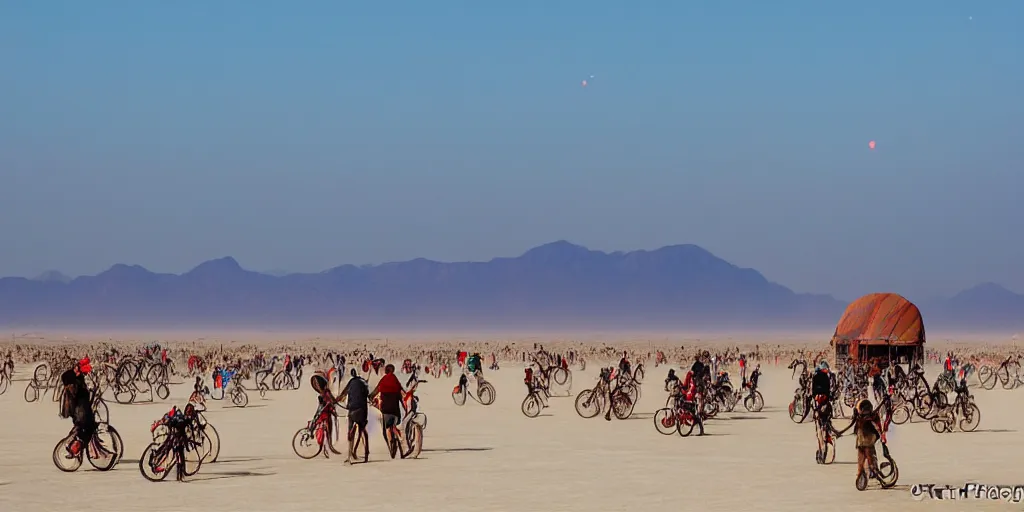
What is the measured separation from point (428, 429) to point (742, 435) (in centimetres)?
771

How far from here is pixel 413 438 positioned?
24.8 meters

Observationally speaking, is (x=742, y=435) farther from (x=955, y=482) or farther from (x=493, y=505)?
(x=493, y=505)

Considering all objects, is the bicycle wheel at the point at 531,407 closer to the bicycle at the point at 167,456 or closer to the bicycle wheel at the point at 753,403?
the bicycle wheel at the point at 753,403

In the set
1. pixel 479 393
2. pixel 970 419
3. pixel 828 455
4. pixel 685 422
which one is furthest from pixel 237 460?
pixel 970 419

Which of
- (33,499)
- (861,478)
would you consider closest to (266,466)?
(33,499)

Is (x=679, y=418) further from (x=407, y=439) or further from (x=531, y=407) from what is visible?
(x=407, y=439)

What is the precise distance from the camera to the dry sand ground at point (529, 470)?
1897 centimetres

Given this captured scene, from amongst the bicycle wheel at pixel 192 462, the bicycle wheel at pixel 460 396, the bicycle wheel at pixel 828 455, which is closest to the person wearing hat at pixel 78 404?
the bicycle wheel at pixel 192 462

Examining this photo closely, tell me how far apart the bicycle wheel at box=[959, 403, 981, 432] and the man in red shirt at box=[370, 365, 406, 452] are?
15.6 metres

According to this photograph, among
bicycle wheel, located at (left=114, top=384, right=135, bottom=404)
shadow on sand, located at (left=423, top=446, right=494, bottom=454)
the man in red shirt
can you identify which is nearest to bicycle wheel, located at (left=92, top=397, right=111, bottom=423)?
the man in red shirt

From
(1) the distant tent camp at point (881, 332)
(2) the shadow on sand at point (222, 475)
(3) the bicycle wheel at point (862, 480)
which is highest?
(1) the distant tent camp at point (881, 332)

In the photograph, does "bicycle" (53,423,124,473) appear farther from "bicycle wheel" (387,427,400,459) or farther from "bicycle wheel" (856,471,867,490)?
"bicycle wheel" (856,471,867,490)

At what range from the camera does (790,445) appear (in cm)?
2772

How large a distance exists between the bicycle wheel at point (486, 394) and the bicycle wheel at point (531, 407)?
481cm
